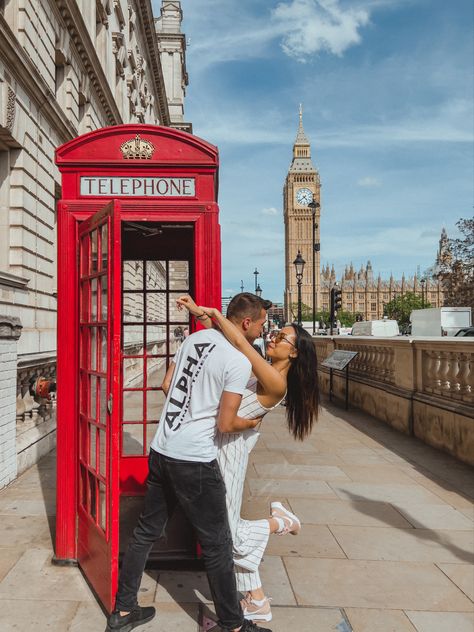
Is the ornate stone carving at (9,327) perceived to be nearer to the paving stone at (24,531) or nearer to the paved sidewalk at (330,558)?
the paved sidewalk at (330,558)

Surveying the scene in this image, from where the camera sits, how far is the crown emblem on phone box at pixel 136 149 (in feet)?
13.4

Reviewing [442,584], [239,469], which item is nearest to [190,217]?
[239,469]

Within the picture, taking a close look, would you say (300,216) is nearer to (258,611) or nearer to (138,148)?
(138,148)

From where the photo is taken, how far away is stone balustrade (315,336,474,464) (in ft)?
24.3

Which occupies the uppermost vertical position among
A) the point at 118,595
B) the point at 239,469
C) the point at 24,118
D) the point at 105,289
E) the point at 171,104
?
the point at 171,104

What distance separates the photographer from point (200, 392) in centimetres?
288

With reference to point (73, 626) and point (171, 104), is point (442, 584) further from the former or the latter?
point (171, 104)

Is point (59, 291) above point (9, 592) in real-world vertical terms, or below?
above

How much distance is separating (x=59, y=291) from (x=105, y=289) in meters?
0.72

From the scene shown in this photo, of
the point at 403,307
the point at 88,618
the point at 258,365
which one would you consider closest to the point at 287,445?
the point at 88,618

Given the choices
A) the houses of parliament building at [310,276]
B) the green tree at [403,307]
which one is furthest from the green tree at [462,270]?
the houses of parliament building at [310,276]

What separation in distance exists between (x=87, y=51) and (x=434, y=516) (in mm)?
14231

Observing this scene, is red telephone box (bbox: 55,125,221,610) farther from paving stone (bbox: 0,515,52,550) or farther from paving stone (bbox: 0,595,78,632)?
paving stone (bbox: 0,515,52,550)

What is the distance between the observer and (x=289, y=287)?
147125 millimetres
